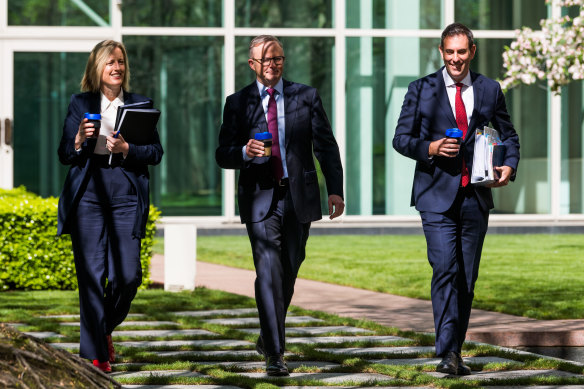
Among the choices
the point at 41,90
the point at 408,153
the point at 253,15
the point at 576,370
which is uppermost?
the point at 253,15

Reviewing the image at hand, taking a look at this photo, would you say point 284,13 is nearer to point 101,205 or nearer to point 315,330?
point 315,330

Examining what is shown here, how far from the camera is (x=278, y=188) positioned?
643cm

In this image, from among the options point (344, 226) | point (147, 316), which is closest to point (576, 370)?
point (147, 316)

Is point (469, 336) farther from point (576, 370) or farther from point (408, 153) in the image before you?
point (408, 153)

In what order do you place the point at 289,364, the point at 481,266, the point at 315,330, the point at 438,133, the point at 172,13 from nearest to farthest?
the point at 438,133, the point at 289,364, the point at 315,330, the point at 481,266, the point at 172,13

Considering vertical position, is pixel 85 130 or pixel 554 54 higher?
pixel 554 54

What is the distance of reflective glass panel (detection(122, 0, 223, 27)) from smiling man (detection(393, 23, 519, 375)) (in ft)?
41.9

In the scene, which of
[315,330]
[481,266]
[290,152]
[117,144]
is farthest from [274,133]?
[481,266]

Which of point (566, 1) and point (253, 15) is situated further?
point (253, 15)

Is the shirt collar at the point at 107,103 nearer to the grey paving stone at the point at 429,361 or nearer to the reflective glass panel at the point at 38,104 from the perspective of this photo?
the grey paving stone at the point at 429,361

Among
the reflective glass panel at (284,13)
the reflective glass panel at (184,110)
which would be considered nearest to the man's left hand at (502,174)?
the reflective glass panel at (184,110)

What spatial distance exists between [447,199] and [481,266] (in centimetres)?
701

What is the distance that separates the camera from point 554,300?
9914 mm

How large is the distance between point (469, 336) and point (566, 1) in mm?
7933
